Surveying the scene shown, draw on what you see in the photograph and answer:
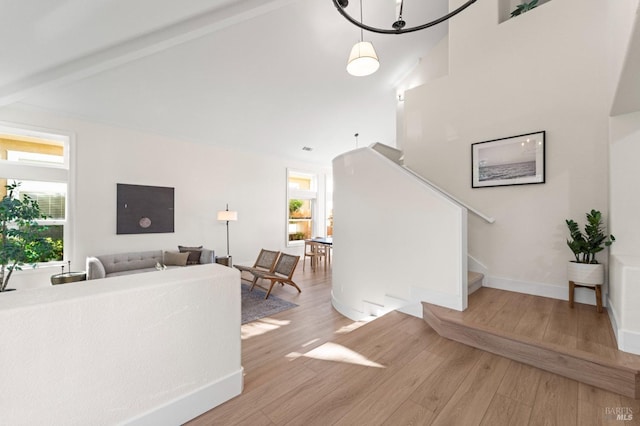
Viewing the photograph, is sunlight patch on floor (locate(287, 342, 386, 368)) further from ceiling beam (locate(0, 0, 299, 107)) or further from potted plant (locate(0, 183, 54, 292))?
potted plant (locate(0, 183, 54, 292))

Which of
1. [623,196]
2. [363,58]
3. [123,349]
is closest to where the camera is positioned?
[123,349]

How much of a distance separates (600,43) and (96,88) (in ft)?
21.4

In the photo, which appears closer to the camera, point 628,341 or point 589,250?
point 628,341

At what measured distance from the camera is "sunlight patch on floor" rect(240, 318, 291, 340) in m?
3.28

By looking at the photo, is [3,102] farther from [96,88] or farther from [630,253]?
[630,253]

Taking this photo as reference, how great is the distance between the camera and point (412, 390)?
1606mm

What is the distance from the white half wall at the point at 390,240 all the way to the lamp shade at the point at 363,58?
0.95m

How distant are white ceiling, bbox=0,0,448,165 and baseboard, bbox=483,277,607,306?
405 centimetres

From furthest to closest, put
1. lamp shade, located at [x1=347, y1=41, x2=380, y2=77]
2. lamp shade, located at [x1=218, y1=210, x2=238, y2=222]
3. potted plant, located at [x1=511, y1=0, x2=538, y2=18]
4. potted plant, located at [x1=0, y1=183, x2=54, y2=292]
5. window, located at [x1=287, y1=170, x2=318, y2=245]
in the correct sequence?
window, located at [x1=287, y1=170, x2=318, y2=245], lamp shade, located at [x1=218, y1=210, x2=238, y2=222], potted plant, located at [x1=0, y1=183, x2=54, y2=292], potted plant, located at [x1=511, y1=0, x2=538, y2=18], lamp shade, located at [x1=347, y1=41, x2=380, y2=77]

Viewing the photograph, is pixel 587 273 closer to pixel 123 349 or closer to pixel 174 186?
pixel 123 349

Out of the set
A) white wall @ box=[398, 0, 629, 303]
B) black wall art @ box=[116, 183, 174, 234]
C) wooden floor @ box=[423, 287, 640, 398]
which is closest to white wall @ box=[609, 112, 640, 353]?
wooden floor @ box=[423, 287, 640, 398]

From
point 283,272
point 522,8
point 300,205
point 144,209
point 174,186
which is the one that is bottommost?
point 283,272

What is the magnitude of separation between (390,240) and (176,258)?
429 centimetres

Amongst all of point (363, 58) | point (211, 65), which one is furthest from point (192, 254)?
point (363, 58)
